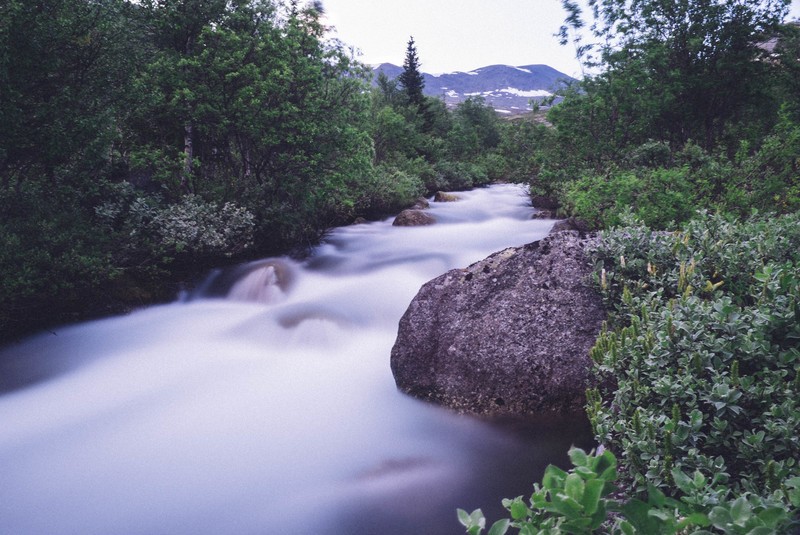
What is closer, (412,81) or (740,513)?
(740,513)

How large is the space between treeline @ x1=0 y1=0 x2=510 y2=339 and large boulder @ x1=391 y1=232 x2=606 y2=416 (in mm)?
7812

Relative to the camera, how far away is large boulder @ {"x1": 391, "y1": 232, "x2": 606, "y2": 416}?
5.69 meters

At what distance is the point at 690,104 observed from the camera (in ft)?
67.3

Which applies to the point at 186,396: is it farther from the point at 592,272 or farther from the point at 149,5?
the point at 149,5

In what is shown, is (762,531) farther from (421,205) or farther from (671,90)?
(421,205)

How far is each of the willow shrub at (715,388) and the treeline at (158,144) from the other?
1066 cm

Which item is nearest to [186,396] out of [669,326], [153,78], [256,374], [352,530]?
[256,374]

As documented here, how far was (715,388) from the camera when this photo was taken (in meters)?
2.75

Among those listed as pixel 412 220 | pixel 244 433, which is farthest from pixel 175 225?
pixel 412 220

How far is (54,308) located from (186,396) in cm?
482

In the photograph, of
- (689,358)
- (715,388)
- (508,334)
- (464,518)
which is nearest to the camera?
(464,518)

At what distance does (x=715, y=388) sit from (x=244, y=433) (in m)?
5.66

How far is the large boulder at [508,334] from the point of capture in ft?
18.7

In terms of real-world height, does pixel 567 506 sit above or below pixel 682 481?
above
